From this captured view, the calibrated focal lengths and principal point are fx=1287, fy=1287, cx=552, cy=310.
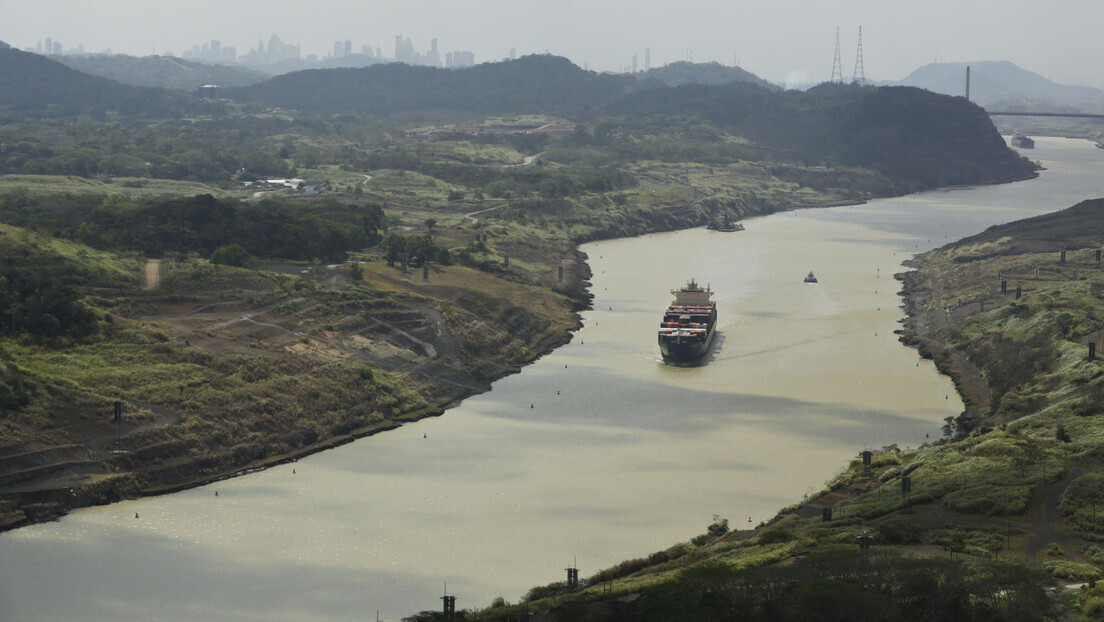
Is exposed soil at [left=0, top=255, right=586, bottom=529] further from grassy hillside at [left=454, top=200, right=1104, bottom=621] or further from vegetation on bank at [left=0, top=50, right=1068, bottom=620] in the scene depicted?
grassy hillside at [left=454, top=200, right=1104, bottom=621]

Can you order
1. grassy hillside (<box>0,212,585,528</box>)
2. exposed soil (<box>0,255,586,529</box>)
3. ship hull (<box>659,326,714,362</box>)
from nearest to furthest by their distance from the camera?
exposed soil (<box>0,255,586,529</box>)
grassy hillside (<box>0,212,585,528</box>)
ship hull (<box>659,326,714,362</box>)

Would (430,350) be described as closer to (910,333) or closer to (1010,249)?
(910,333)

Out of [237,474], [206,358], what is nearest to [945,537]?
[237,474]

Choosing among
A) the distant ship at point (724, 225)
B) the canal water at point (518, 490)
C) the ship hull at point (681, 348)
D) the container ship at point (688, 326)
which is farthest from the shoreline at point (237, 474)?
the distant ship at point (724, 225)

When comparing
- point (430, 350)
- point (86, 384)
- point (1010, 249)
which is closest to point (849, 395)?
point (430, 350)

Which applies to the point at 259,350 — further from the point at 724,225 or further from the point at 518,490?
the point at 724,225

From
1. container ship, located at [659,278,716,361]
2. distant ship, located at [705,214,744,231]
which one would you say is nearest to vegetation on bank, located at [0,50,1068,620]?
container ship, located at [659,278,716,361]
